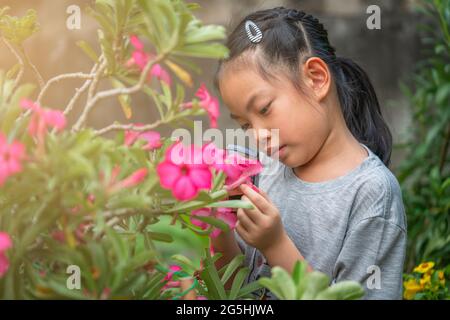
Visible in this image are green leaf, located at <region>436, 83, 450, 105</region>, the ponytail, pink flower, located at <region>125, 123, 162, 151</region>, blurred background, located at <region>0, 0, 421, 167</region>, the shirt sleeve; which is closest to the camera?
pink flower, located at <region>125, 123, 162, 151</region>

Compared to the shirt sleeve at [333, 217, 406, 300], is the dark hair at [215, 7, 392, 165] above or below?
above

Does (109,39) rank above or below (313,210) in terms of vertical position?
above

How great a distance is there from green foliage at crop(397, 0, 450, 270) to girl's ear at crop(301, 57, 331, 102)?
0.99 m

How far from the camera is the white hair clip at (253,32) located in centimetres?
159

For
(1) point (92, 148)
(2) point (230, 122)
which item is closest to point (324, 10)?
(2) point (230, 122)

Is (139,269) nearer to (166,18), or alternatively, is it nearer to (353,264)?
(166,18)

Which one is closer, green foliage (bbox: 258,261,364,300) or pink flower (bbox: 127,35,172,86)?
green foliage (bbox: 258,261,364,300)

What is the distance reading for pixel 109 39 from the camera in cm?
114

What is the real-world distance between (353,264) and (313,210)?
0.19m

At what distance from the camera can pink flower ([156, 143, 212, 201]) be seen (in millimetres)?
993

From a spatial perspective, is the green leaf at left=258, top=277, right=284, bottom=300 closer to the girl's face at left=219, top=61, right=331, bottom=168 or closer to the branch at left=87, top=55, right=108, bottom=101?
the branch at left=87, top=55, right=108, bottom=101

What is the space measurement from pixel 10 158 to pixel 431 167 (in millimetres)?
2206

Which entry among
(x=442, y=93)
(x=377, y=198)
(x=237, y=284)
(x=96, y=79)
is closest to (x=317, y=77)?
(x=377, y=198)

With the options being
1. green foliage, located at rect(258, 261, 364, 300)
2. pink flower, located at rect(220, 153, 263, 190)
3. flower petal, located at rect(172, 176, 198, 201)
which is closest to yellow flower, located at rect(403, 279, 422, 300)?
pink flower, located at rect(220, 153, 263, 190)
